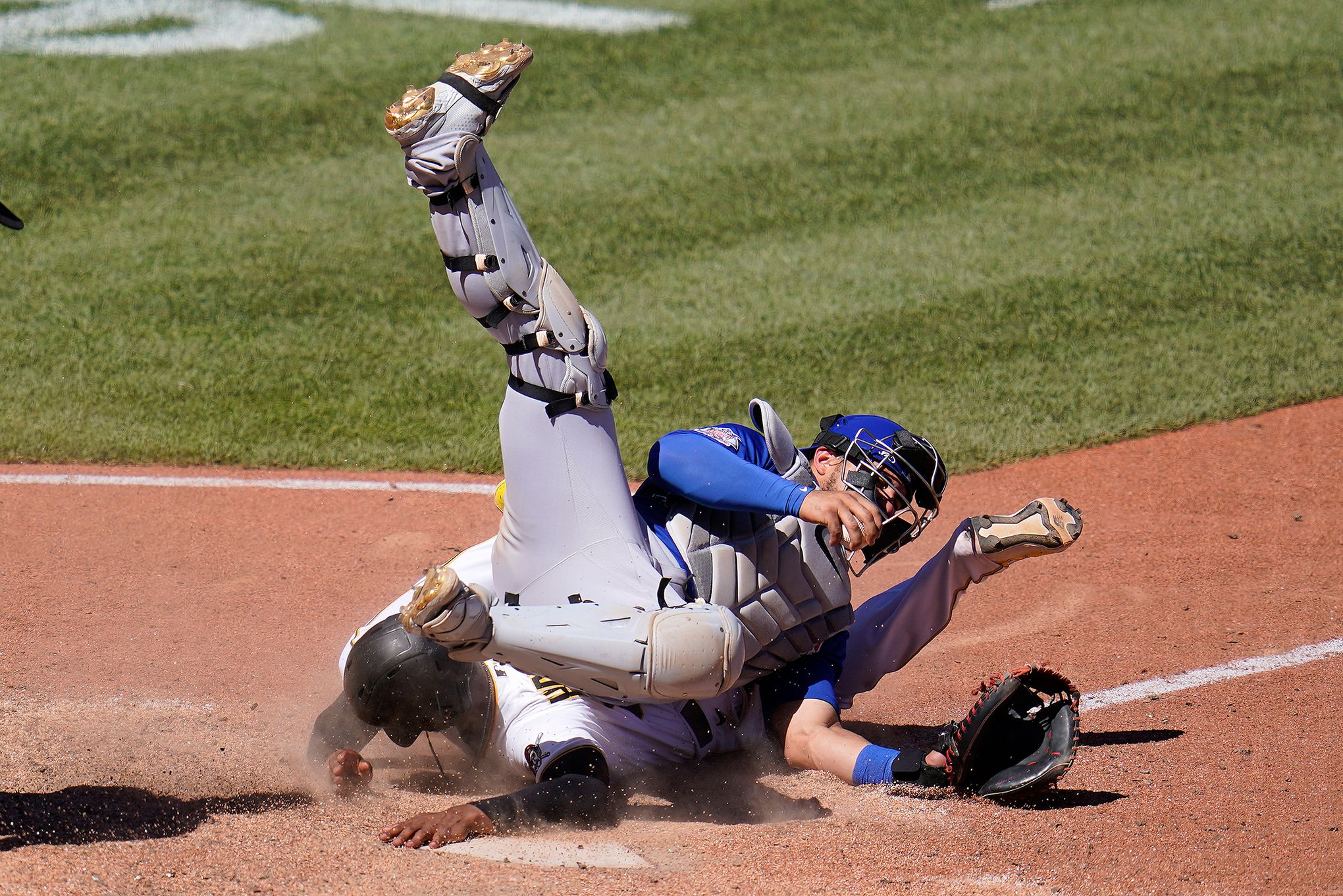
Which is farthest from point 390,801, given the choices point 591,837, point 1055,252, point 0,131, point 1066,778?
point 0,131

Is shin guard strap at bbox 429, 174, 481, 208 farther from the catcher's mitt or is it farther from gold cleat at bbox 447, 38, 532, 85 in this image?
the catcher's mitt

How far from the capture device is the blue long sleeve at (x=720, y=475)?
12.6 feet

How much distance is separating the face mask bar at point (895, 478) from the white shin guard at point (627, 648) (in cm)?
68

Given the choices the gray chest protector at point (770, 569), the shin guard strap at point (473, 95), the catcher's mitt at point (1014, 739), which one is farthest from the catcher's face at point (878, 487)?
the shin guard strap at point (473, 95)

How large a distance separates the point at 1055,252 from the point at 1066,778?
5.72m

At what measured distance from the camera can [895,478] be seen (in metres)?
4.19

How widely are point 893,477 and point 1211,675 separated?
170cm

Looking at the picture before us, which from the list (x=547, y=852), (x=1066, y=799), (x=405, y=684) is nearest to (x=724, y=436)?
(x=405, y=684)

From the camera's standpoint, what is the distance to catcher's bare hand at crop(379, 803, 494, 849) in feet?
12.0

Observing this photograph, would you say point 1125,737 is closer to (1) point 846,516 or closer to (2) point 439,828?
(1) point 846,516

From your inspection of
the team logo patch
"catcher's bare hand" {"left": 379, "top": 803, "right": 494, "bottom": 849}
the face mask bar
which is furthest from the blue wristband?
"catcher's bare hand" {"left": 379, "top": 803, "right": 494, "bottom": 849}

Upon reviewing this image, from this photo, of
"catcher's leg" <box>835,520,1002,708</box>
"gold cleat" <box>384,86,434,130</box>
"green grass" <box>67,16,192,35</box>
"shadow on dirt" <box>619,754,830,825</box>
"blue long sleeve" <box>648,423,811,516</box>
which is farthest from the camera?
"green grass" <box>67,16,192,35</box>

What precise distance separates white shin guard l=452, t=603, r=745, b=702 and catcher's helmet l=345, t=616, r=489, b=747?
1.45 ft

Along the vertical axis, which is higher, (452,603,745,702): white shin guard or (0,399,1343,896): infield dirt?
(452,603,745,702): white shin guard
